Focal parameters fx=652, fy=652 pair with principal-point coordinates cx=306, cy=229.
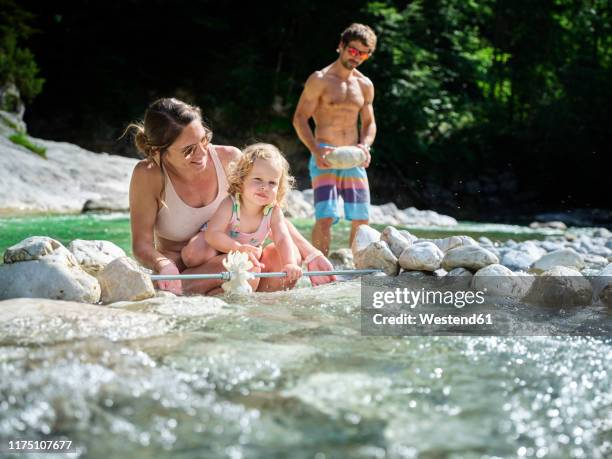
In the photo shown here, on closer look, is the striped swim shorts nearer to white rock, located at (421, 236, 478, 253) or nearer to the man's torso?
the man's torso

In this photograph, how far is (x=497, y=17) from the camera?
61.0ft

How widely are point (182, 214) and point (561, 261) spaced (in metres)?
2.19

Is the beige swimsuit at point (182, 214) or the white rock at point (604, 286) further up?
the beige swimsuit at point (182, 214)

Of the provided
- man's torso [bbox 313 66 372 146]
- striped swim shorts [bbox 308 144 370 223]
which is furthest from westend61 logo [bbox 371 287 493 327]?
man's torso [bbox 313 66 372 146]

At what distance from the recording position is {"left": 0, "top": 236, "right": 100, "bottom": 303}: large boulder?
2.56 metres

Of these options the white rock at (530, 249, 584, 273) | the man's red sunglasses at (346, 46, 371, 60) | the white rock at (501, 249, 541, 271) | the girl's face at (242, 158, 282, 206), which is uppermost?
the man's red sunglasses at (346, 46, 371, 60)

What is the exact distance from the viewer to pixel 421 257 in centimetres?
353

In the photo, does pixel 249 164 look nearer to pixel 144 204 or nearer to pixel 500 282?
pixel 144 204

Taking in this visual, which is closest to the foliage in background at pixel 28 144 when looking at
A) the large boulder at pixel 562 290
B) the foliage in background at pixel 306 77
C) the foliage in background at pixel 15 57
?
the foliage in background at pixel 15 57

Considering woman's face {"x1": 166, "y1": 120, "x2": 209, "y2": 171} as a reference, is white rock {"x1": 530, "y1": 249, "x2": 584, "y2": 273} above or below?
below

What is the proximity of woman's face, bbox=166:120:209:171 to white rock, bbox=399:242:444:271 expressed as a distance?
1.21 meters

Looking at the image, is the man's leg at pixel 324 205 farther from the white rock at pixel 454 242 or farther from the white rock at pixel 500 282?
the white rock at pixel 500 282

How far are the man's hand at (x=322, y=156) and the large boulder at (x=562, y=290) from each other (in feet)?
8.62

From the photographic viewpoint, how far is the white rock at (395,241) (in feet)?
12.4
